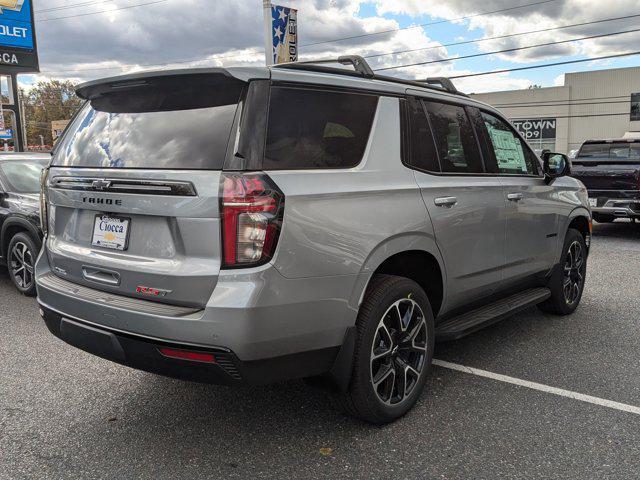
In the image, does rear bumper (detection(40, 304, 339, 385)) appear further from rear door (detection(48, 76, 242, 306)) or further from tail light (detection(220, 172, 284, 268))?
tail light (detection(220, 172, 284, 268))

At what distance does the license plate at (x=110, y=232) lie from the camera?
2.97 meters

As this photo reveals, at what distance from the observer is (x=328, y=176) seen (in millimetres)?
2979

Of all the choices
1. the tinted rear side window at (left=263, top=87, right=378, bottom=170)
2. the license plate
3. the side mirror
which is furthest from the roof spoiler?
the side mirror

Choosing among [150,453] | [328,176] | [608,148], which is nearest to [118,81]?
[328,176]

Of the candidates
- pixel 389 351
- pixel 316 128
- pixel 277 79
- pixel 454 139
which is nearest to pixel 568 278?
pixel 454 139

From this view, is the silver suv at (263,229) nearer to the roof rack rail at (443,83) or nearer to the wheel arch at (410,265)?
the wheel arch at (410,265)

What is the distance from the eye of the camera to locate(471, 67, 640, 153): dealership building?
171 ft

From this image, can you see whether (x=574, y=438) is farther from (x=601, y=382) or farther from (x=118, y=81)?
(x=118, y=81)

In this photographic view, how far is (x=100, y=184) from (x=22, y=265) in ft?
14.0

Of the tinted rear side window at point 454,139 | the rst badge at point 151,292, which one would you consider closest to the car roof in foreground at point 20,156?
the rst badge at point 151,292

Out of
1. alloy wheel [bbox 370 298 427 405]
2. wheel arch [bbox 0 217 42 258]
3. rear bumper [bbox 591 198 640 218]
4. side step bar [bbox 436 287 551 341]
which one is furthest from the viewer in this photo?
rear bumper [bbox 591 198 640 218]

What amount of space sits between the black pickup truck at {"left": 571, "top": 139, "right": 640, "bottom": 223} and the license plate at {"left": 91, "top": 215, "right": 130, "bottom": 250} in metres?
9.63

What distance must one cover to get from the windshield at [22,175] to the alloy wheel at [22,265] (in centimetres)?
73

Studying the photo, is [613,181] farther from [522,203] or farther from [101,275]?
[101,275]
